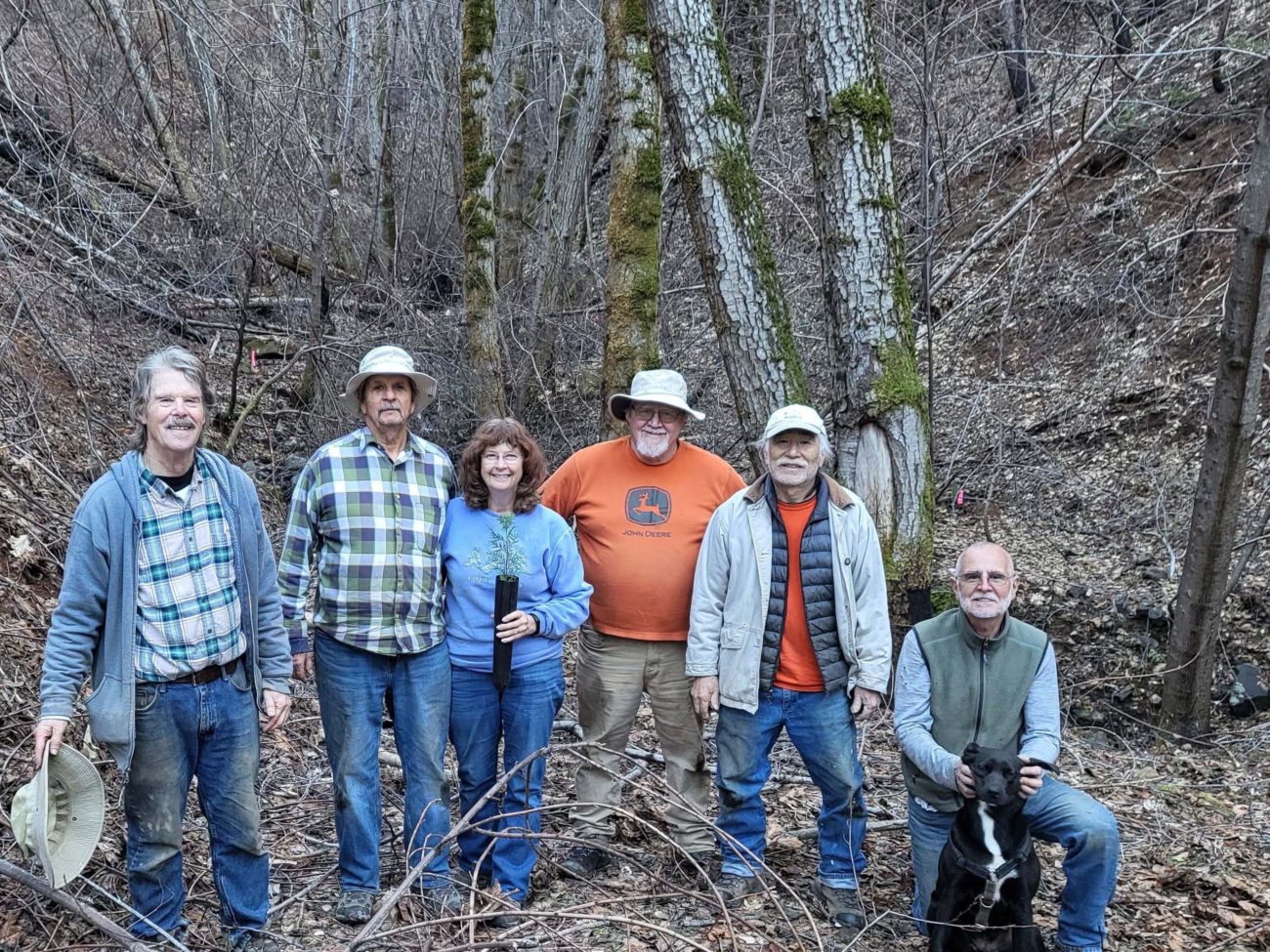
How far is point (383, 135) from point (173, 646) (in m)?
7.41

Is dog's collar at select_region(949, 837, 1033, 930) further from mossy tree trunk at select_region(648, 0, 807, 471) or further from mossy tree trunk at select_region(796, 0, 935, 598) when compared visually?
mossy tree trunk at select_region(648, 0, 807, 471)

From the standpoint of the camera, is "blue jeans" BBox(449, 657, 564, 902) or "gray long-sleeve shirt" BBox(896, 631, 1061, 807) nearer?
"gray long-sleeve shirt" BBox(896, 631, 1061, 807)

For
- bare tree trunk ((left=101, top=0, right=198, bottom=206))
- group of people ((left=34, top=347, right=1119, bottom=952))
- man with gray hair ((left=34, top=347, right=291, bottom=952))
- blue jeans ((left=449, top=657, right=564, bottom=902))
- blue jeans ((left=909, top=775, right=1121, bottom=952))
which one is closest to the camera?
man with gray hair ((left=34, top=347, right=291, bottom=952))

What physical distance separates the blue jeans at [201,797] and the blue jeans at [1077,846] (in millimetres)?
2382

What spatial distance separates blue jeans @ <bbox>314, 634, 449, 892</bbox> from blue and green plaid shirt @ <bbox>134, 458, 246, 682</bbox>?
1.56 feet

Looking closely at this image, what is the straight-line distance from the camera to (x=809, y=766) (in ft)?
14.8

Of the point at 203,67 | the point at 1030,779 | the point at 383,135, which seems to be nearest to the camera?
the point at 1030,779

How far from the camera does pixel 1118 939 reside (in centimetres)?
447

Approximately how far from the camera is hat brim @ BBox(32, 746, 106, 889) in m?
3.33

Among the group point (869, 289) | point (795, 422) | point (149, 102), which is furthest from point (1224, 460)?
point (149, 102)

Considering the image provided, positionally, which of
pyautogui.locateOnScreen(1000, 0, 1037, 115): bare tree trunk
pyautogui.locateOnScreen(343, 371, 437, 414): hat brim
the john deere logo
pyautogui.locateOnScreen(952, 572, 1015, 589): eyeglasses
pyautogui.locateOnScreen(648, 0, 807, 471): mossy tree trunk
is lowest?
pyautogui.locateOnScreen(952, 572, 1015, 589): eyeglasses

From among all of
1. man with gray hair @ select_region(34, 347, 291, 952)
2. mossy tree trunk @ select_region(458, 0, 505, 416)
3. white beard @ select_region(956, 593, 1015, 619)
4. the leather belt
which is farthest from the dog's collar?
mossy tree trunk @ select_region(458, 0, 505, 416)

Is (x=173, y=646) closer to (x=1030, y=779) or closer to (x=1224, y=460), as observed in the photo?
(x=1030, y=779)

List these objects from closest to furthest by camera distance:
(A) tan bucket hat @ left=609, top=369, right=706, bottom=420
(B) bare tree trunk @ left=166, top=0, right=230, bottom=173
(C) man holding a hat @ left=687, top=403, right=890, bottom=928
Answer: (C) man holding a hat @ left=687, top=403, right=890, bottom=928 → (A) tan bucket hat @ left=609, top=369, right=706, bottom=420 → (B) bare tree trunk @ left=166, top=0, right=230, bottom=173
